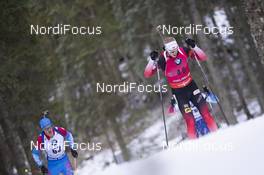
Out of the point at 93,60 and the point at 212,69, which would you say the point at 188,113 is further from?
the point at 93,60

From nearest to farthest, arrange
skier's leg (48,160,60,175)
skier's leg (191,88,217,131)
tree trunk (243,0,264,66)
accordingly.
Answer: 1. tree trunk (243,0,264,66)
2. skier's leg (191,88,217,131)
3. skier's leg (48,160,60,175)

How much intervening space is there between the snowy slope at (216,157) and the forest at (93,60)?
353 inches

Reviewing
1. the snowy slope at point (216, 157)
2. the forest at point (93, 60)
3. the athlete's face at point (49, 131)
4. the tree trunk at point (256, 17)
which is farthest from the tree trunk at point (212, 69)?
the snowy slope at point (216, 157)

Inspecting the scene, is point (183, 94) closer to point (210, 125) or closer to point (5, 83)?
point (210, 125)

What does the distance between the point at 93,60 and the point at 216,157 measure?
70.1 feet

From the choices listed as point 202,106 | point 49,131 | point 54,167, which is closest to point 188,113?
point 202,106

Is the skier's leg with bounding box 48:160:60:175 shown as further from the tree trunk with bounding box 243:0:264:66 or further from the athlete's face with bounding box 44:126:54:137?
the tree trunk with bounding box 243:0:264:66

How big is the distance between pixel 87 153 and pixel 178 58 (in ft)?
75.4

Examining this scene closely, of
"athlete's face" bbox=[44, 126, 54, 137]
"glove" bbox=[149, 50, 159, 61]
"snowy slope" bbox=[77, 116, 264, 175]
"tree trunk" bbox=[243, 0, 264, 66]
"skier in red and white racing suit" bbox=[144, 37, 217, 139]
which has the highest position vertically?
"tree trunk" bbox=[243, 0, 264, 66]

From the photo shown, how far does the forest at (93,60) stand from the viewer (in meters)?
16.6

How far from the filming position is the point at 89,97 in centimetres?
2702

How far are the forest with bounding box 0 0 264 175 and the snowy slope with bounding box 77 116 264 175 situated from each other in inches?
353

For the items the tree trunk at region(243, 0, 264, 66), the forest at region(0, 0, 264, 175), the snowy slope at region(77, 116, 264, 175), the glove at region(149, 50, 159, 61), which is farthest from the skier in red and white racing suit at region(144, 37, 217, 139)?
the forest at region(0, 0, 264, 175)

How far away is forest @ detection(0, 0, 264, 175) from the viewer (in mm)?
16625
